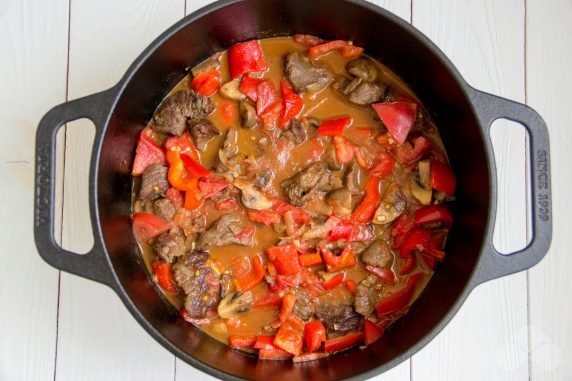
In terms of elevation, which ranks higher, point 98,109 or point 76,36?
point 76,36

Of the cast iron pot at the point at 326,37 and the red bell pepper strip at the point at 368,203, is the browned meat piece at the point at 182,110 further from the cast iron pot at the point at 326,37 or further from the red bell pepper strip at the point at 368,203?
the red bell pepper strip at the point at 368,203

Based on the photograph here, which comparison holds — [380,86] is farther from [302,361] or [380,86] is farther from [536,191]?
[302,361]

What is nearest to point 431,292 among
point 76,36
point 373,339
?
point 373,339

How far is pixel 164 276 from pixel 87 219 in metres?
0.51

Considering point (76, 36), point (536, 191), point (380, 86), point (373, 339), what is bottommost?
point (373, 339)

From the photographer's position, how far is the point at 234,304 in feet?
8.71

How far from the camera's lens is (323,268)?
2695mm

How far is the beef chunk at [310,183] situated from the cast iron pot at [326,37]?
1.90ft

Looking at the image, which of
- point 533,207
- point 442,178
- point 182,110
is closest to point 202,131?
point 182,110

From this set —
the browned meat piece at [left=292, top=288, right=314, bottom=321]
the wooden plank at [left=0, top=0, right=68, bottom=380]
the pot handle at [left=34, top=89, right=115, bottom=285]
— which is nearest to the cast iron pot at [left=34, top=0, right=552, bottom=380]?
the pot handle at [left=34, top=89, right=115, bottom=285]

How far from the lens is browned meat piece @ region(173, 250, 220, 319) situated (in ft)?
8.69

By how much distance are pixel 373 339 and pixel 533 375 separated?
34.6 inches

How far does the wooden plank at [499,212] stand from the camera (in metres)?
2.85

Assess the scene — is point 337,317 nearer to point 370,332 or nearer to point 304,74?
point 370,332
